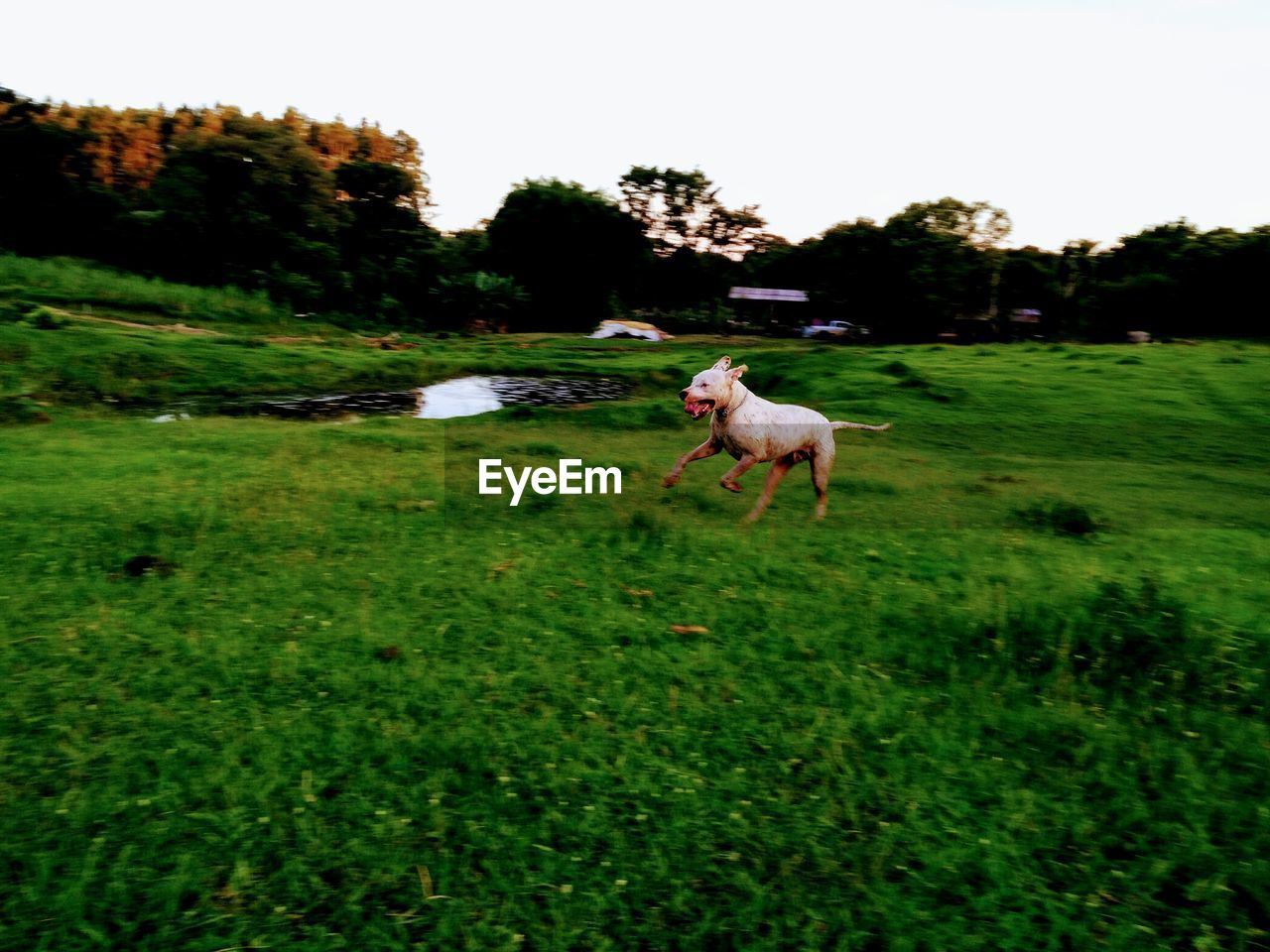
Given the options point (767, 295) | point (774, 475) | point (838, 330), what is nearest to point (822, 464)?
point (774, 475)

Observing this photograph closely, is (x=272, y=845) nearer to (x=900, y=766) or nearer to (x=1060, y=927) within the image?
(x=900, y=766)

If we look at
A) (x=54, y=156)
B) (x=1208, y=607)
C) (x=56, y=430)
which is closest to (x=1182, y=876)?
(x=1208, y=607)

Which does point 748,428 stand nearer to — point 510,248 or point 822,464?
point 822,464

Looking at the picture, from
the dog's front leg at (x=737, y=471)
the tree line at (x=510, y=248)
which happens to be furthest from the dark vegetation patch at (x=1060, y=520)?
the tree line at (x=510, y=248)

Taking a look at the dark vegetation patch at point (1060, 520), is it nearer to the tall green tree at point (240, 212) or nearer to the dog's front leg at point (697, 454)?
the dog's front leg at point (697, 454)

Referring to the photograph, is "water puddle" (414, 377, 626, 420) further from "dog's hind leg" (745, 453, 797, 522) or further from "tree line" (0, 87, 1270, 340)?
"tree line" (0, 87, 1270, 340)

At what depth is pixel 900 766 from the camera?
5.25m

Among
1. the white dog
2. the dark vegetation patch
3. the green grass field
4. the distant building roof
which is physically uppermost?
the distant building roof

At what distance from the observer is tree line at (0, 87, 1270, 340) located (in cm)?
3716
